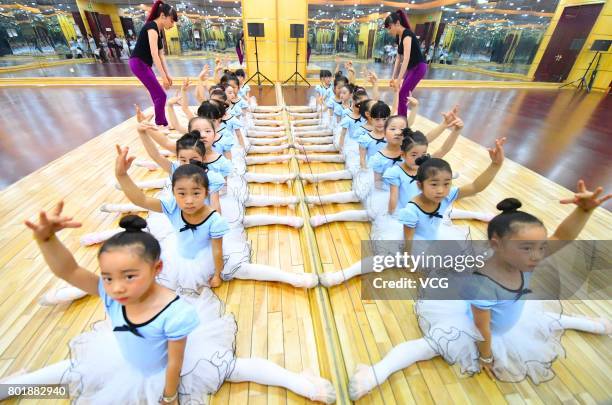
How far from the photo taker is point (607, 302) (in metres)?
1.52

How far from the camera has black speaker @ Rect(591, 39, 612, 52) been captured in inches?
309

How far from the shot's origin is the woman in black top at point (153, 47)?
122 inches

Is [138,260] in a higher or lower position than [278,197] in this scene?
higher

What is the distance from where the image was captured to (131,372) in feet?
3.46

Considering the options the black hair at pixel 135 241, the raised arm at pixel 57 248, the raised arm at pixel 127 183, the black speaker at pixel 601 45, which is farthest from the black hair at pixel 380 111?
the black speaker at pixel 601 45

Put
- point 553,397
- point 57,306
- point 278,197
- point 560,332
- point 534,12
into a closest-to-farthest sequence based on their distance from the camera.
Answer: point 553,397 → point 560,332 → point 57,306 → point 278,197 → point 534,12

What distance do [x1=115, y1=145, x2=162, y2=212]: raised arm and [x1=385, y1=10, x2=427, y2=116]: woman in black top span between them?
2.72 m

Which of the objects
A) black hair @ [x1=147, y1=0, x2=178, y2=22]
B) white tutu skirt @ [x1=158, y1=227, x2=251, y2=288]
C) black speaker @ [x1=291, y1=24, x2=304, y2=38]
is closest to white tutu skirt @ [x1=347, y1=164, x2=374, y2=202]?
white tutu skirt @ [x1=158, y1=227, x2=251, y2=288]

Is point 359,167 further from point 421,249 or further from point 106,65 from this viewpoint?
point 106,65

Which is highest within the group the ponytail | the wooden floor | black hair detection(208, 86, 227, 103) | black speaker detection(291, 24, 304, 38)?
the ponytail

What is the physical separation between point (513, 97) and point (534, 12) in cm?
348

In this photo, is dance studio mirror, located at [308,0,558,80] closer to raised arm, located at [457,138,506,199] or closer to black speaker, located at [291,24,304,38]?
black speaker, located at [291,24,304,38]

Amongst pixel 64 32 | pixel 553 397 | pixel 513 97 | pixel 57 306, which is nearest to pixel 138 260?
pixel 57 306

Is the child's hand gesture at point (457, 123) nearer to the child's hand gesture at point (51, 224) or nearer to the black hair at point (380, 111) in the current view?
the black hair at point (380, 111)
